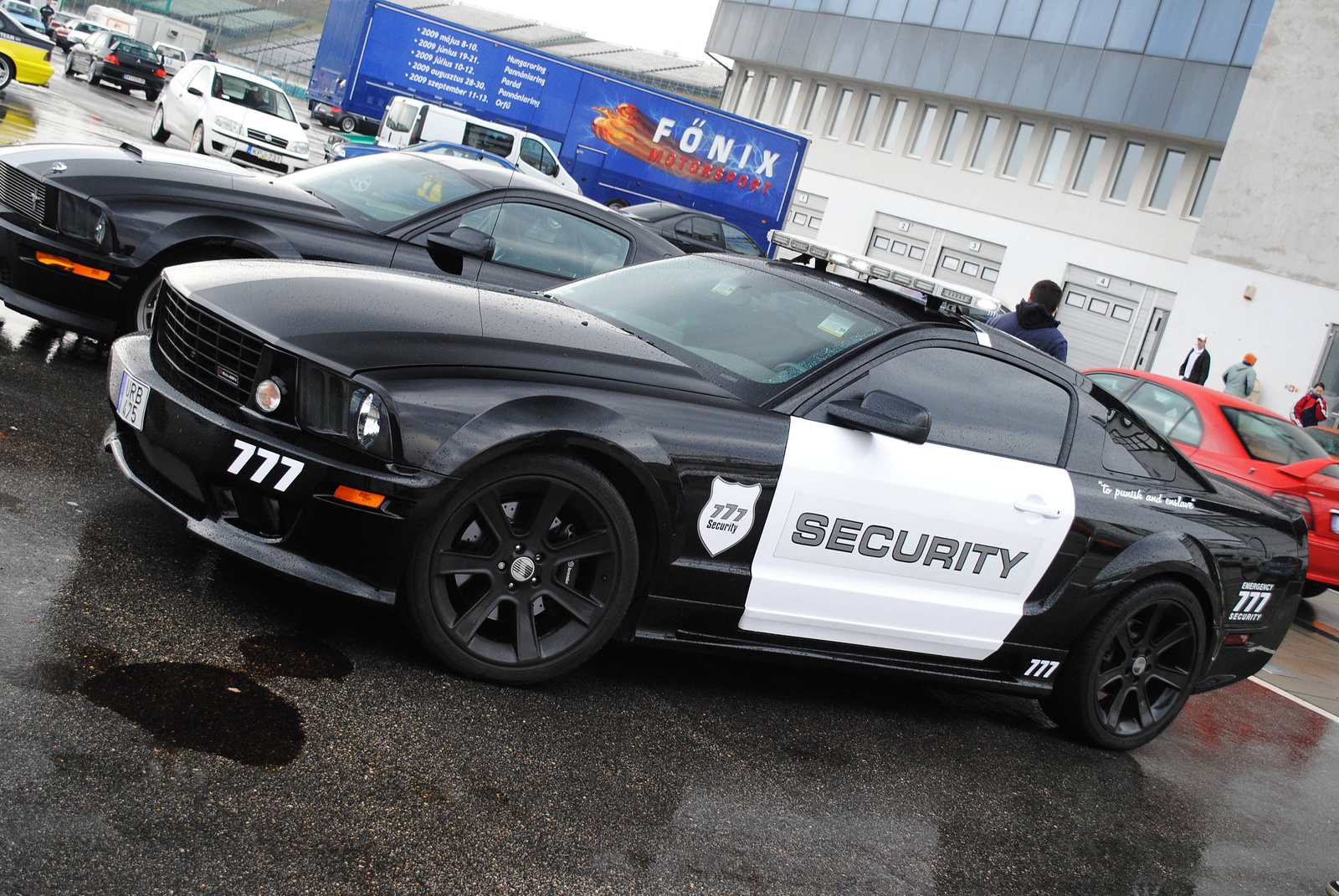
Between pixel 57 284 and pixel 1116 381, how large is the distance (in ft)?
27.0

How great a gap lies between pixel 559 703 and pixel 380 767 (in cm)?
80

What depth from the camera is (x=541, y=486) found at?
362cm

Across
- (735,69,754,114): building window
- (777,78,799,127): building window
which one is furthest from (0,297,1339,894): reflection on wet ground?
Answer: (735,69,754,114): building window

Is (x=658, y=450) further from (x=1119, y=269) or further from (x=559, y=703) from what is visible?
(x=1119, y=269)

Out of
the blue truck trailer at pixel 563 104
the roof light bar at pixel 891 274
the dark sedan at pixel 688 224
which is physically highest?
the blue truck trailer at pixel 563 104

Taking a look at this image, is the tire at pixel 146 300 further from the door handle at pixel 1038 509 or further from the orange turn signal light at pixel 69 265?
the door handle at pixel 1038 509

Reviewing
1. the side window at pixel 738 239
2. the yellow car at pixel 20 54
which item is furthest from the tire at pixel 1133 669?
the yellow car at pixel 20 54

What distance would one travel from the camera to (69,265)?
566cm

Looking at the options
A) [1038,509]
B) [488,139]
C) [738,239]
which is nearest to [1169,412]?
[1038,509]

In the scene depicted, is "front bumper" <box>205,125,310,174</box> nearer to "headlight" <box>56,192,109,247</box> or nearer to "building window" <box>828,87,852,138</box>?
"headlight" <box>56,192,109,247</box>

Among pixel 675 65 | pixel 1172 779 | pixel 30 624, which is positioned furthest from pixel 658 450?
pixel 675 65

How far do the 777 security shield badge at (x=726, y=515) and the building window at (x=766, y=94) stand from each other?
4441 centimetres

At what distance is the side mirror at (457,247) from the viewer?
18.5 ft

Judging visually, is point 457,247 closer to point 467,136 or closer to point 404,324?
point 404,324
